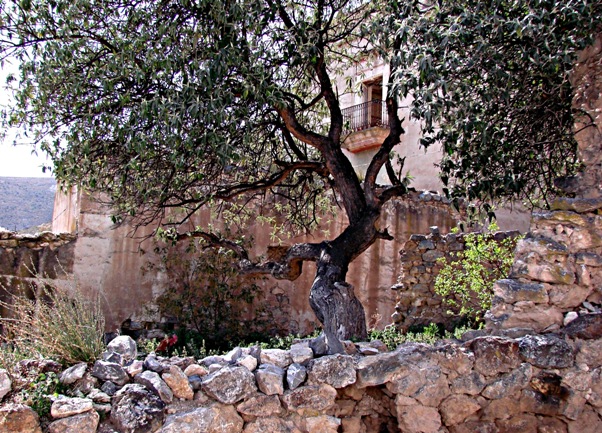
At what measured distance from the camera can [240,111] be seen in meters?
6.16

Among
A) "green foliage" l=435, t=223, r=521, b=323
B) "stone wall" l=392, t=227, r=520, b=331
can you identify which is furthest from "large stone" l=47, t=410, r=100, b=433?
"stone wall" l=392, t=227, r=520, b=331

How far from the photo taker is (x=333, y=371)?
4.39 m

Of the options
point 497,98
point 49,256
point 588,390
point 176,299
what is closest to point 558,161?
point 497,98

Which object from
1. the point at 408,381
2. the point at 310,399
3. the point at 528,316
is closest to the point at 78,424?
the point at 310,399

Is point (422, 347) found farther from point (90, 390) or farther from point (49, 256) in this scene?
point (49, 256)

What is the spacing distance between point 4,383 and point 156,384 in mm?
931

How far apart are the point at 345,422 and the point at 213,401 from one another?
41.1 inches

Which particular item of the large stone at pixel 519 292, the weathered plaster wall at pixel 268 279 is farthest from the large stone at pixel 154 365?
the weathered plaster wall at pixel 268 279

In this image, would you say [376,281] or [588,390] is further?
[376,281]

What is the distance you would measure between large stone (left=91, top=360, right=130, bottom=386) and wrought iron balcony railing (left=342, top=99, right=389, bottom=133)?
46.2ft

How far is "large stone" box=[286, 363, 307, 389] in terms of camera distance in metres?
4.29

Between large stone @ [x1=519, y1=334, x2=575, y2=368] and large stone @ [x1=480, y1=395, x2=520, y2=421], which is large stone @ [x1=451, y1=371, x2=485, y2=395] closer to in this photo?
large stone @ [x1=480, y1=395, x2=520, y2=421]

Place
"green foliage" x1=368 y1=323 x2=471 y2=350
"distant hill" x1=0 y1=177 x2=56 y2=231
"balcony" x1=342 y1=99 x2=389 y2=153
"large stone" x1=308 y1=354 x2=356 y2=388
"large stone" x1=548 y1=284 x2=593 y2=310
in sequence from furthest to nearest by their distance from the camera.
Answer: "distant hill" x1=0 y1=177 x2=56 y2=231, "balcony" x1=342 y1=99 x2=389 y2=153, "green foliage" x1=368 y1=323 x2=471 y2=350, "large stone" x1=548 y1=284 x2=593 y2=310, "large stone" x1=308 y1=354 x2=356 y2=388

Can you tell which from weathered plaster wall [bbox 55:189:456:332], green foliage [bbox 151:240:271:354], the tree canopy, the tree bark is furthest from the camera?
weathered plaster wall [bbox 55:189:456:332]
